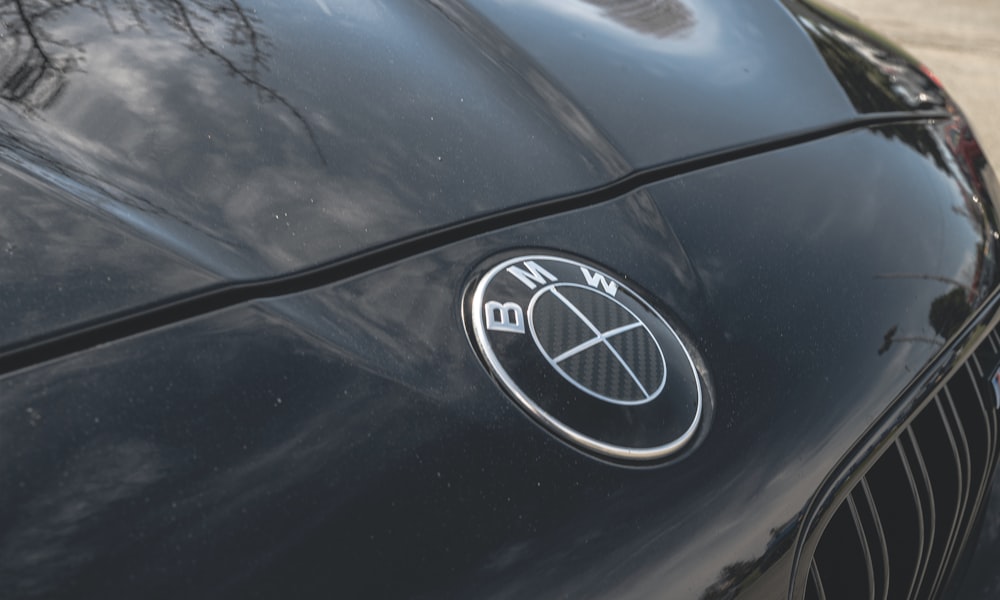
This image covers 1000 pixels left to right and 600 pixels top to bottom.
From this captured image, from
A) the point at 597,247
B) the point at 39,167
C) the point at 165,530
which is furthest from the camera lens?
the point at 597,247

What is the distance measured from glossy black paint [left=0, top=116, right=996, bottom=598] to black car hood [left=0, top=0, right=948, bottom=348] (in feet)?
0.26

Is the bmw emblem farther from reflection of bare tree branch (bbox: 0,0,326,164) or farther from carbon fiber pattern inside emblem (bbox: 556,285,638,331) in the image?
reflection of bare tree branch (bbox: 0,0,326,164)

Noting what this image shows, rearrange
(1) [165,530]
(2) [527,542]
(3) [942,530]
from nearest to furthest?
1. (1) [165,530]
2. (2) [527,542]
3. (3) [942,530]

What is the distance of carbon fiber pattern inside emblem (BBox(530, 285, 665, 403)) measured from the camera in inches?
41.9

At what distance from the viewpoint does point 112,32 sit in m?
1.28

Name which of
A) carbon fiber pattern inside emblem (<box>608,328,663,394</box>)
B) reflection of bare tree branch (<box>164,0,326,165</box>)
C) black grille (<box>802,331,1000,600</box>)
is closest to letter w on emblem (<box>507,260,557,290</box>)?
carbon fiber pattern inside emblem (<box>608,328,663,394</box>)

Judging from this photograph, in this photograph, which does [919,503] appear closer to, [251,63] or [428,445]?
[428,445]

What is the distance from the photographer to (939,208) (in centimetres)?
162

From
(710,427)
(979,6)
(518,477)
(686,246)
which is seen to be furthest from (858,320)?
(979,6)

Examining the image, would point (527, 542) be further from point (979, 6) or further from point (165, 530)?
point (979, 6)

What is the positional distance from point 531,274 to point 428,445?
Result: 28cm

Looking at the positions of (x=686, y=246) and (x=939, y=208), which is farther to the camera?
(x=939, y=208)

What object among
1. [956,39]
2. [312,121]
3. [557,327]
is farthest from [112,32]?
[956,39]

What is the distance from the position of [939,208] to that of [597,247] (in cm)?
68
